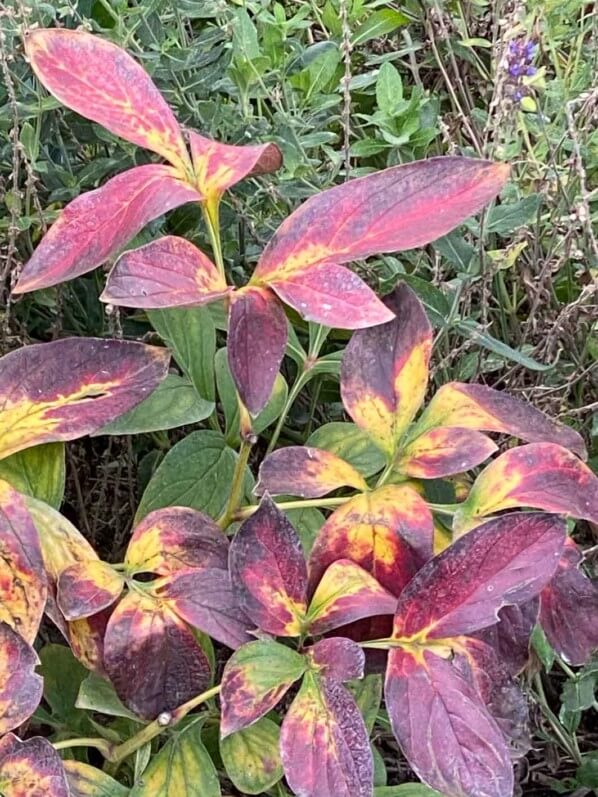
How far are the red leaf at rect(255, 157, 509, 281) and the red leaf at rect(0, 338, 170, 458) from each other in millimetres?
84

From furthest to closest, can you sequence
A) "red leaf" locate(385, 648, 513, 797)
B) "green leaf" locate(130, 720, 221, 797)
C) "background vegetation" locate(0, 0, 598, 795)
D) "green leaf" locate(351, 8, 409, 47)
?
"green leaf" locate(351, 8, 409, 47) → "background vegetation" locate(0, 0, 598, 795) → "green leaf" locate(130, 720, 221, 797) → "red leaf" locate(385, 648, 513, 797)

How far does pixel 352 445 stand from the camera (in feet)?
1.99

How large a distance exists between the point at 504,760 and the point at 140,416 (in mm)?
281

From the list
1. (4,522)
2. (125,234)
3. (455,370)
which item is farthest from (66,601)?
(455,370)

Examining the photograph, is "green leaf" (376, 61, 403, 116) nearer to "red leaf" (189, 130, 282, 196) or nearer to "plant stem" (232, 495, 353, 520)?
"red leaf" (189, 130, 282, 196)

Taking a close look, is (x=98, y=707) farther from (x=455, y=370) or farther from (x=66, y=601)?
(x=455, y=370)

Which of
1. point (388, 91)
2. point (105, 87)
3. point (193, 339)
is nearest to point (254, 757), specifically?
point (193, 339)

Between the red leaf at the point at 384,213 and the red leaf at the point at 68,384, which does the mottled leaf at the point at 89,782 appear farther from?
the red leaf at the point at 384,213

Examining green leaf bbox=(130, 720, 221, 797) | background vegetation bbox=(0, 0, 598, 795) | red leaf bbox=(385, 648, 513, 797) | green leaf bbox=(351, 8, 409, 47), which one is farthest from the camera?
green leaf bbox=(351, 8, 409, 47)


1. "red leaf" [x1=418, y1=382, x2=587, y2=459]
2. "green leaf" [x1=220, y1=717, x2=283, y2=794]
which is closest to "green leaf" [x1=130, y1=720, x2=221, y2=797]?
"green leaf" [x1=220, y1=717, x2=283, y2=794]

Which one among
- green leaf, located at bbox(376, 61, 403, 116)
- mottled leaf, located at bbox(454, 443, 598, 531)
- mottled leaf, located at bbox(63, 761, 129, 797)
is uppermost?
green leaf, located at bbox(376, 61, 403, 116)

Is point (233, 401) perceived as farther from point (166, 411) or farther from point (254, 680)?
point (254, 680)

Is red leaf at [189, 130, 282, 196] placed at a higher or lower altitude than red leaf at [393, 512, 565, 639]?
higher

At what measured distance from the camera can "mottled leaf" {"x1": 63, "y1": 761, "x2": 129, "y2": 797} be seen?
1.69 feet
